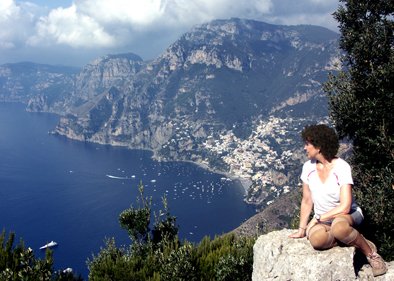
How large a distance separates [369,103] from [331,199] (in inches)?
165

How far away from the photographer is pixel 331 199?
7555 millimetres

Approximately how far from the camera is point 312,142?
24.9 ft

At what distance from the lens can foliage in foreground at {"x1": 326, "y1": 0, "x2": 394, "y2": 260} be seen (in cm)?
934

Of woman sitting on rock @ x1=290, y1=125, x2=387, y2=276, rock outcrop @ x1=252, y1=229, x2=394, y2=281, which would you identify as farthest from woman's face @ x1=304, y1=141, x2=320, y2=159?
rock outcrop @ x1=252, y1=229, x2=394, y2=281

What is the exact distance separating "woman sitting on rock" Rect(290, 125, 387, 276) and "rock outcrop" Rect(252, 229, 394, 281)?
0.61 ft

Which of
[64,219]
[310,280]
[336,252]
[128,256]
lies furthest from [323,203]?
[64,219]

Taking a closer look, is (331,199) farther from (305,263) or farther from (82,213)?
(82,213)

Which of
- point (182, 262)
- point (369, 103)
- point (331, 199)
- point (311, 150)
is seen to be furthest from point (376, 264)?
point (182, 262)

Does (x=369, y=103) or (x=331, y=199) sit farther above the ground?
(x=369, y=103)

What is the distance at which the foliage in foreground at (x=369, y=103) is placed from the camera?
934 centimetres

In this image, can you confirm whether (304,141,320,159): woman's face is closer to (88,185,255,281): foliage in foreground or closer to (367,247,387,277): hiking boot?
(367,247,387,277): hiking boot

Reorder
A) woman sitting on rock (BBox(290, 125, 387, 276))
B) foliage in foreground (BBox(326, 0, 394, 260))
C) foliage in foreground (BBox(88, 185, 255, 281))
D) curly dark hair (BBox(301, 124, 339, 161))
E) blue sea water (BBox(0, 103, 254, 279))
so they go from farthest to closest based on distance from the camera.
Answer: blue sea water (BBox(0, 103, 254, 279)), foliage in foreground (BBox(88, 185, 255, 281)), foliage in foreground (BBox(326, 0, 394, 260)), curly dark hair (BBox(301, 124, 339, 161)), woman sitting on rock (BBox(290, 125, 387, 276))

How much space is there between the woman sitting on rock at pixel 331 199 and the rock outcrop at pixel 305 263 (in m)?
0.18

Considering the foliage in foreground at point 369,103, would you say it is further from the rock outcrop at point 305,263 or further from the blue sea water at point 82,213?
the blue sea water at point 82,213
